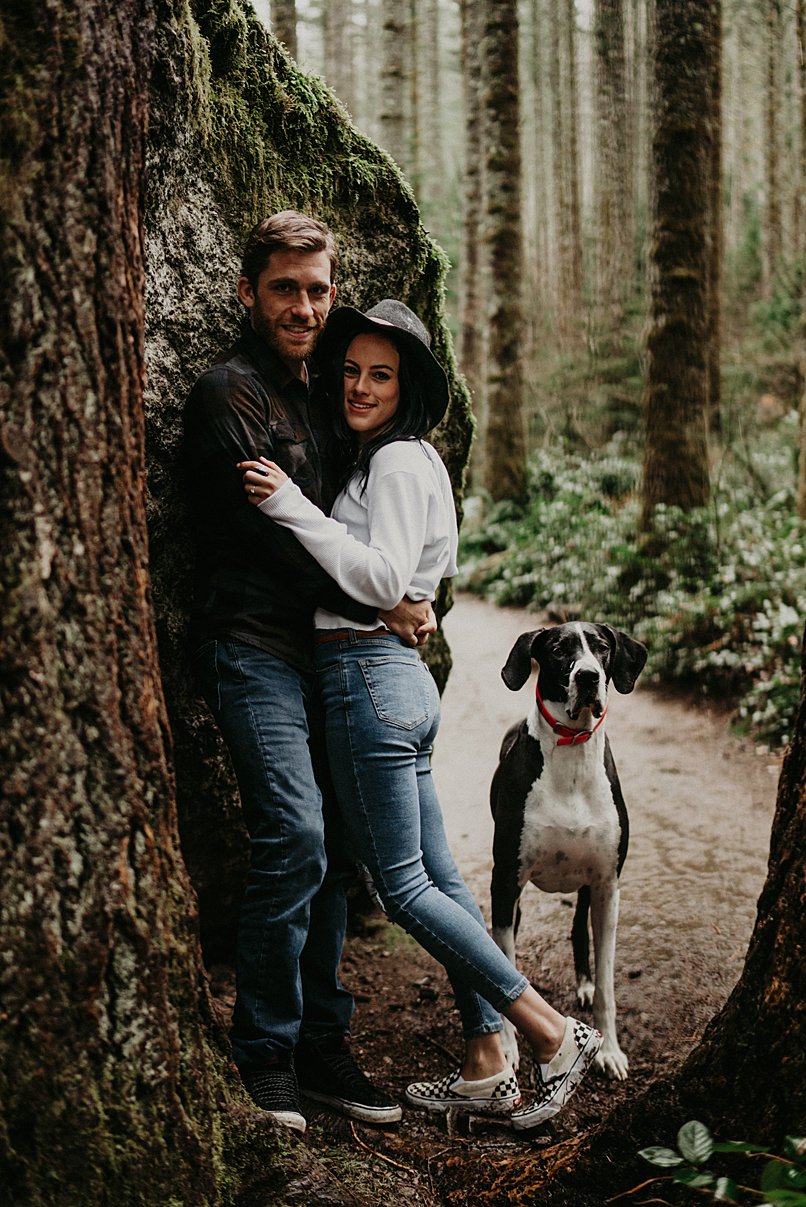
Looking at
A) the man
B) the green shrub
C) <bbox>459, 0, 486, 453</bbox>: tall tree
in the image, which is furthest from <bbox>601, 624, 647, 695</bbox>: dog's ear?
<bbox>459, 0, 486, 453</bbox>: tall tree

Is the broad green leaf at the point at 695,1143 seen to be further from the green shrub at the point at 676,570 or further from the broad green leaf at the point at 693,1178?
the green shrub at the point at 676,570

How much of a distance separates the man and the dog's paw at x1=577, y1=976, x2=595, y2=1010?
1.75 metres

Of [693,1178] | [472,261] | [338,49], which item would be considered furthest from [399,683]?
[338,49]

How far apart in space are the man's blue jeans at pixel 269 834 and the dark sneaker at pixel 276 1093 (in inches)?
1.6

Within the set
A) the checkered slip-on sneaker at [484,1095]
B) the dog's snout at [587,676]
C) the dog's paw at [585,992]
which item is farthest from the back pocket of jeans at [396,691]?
the dog's paw at [585,992]

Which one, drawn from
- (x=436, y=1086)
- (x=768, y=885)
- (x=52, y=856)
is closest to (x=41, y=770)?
(x=52, y=856)

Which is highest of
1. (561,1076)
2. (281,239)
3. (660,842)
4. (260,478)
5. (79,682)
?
(281,239)

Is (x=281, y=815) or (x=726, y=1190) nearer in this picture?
(x=726, y=1190)

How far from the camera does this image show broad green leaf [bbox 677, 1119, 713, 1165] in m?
2.11

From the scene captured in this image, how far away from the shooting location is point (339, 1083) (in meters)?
3.71

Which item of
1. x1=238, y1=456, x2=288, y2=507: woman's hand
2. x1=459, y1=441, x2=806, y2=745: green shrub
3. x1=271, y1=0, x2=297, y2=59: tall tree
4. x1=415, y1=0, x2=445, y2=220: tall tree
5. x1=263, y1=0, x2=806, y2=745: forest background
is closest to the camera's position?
x1=238, y1=456, x2=288, y2=507: woman's hand

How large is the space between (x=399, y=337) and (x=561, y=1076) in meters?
2.64

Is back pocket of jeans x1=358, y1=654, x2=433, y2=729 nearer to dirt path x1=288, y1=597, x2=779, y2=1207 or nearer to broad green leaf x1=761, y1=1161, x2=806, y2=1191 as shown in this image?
dirt path x1=288, y1=597, x2=779, y2=1207

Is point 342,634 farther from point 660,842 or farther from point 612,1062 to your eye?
point 660,842
